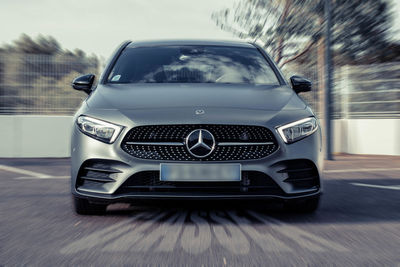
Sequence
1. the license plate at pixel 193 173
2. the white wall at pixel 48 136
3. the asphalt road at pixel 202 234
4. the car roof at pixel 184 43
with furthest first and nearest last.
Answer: the white wall at pixel 48 136 → the car roof at pixel 184 43 → the license plate at pixel 193 173 → the asphalt road at pixel 202 234

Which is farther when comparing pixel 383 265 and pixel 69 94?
pixel 69 94

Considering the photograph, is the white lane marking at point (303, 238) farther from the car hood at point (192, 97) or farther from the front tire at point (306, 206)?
the car hood at point (192, 97)

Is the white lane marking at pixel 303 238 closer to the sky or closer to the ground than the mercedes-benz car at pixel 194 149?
closer to the ground

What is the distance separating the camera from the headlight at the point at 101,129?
15.1 ft

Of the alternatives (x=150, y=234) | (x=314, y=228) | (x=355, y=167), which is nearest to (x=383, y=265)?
(x=314, y=228)

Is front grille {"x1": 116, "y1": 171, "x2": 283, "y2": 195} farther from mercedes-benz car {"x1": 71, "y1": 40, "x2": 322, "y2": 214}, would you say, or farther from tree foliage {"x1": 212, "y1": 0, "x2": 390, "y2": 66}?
tree foliage {"x1": 212, "y1": 0, "x2": 390, "y2": 66}

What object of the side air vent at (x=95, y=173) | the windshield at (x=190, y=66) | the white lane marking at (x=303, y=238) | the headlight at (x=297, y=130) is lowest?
the white lane marking at (x=303, y=238)

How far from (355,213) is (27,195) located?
11.3ft

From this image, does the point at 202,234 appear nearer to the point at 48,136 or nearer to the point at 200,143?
the point at 200,143

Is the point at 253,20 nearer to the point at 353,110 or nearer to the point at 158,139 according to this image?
the point at 353,110

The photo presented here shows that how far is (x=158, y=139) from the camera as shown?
4.58 m

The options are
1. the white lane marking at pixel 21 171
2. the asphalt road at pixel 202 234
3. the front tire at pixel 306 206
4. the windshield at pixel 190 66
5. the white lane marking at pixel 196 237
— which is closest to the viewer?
the asphalt road at pixel 202 234

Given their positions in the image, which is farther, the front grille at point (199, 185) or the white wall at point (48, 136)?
the white wall at point (48, 136)

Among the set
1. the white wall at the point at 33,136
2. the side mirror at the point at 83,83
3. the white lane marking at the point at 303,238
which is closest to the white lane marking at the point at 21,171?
the white wall at the point at 33,136
